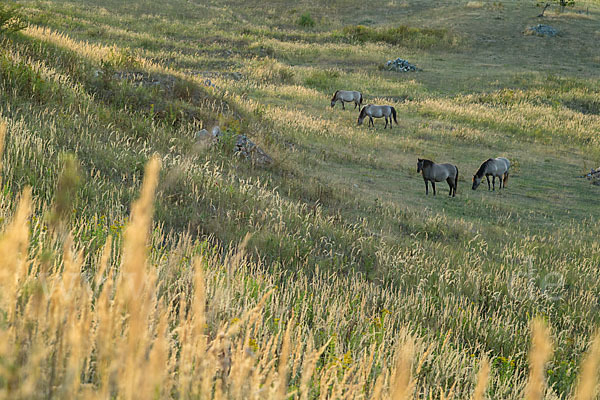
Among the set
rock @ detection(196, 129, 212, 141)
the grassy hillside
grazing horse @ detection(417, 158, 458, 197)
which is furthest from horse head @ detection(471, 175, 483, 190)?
rock @ detection(196, 129, 212, 141)

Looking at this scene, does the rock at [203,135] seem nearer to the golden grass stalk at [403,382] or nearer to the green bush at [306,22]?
the golden grass stalk at [403,382]

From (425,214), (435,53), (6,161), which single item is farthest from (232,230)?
(435,53)

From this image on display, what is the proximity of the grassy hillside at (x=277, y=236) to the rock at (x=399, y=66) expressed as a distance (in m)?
7.26

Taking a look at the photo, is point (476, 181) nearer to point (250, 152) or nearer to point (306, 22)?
point (250, 152)

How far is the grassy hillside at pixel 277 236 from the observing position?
205cm

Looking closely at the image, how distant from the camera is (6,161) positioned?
5.47 metres

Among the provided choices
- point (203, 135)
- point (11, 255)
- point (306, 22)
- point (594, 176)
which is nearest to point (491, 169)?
point (594, 176)

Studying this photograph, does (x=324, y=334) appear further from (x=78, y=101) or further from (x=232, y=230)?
(x=78, y=101)

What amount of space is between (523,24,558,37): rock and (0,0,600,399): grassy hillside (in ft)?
85.4

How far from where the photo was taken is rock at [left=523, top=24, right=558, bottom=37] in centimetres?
5731

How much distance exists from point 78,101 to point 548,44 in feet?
190

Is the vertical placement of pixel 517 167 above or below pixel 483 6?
below

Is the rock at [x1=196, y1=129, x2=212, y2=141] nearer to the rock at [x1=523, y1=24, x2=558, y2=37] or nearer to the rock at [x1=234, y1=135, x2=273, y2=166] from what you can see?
the rock at [x1=234, y1=135, x2=273, y2=166]

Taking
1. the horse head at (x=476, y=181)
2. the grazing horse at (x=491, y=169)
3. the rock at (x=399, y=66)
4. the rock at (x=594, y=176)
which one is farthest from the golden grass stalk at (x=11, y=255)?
the rock at (x=399, y=66)
